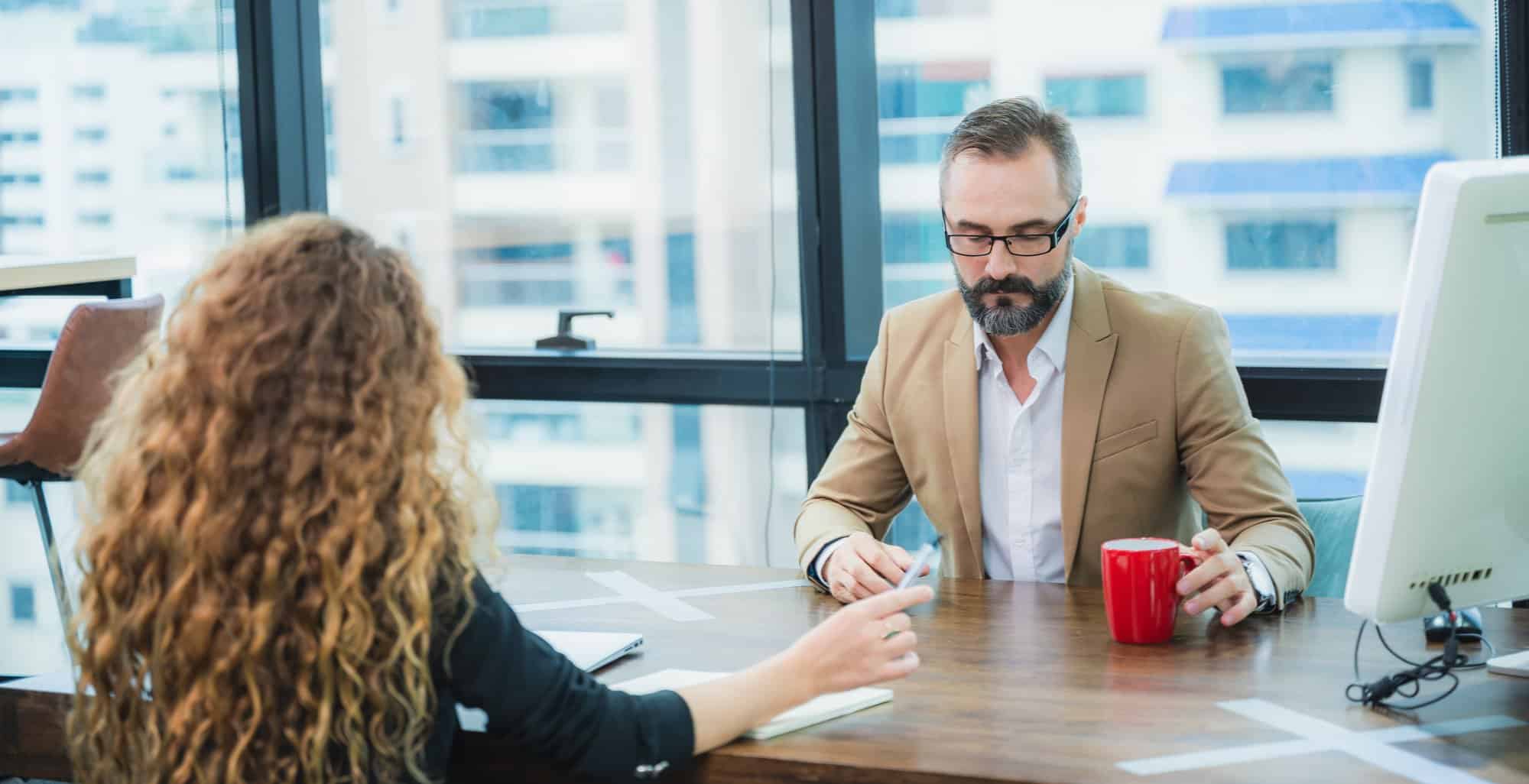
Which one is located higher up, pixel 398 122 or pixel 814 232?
pixel 398 122

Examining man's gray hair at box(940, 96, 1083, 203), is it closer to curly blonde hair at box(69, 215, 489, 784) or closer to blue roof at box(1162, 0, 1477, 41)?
blue roof at box(1162, 0, 1477, 41)

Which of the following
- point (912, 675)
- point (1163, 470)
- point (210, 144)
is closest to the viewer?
point (912, 675)

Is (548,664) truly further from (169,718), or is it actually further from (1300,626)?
(1300,626)

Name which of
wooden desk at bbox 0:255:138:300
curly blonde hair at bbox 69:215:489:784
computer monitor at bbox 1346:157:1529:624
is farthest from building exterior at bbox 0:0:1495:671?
curly blonde hair at bbox 69:215:489:784

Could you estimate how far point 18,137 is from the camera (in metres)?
3.99

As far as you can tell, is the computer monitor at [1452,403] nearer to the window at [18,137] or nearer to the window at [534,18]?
the window at [534,18]

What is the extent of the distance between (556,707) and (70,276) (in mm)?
2192

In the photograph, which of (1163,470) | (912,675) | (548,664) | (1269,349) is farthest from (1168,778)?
(1269,349)

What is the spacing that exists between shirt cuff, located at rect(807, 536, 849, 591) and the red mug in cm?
40

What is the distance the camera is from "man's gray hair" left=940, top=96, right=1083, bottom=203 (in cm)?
211

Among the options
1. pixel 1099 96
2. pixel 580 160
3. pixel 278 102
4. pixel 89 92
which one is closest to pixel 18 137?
pixel 89 92

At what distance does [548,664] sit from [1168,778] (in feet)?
1.65

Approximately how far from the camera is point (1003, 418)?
2199 millimetres

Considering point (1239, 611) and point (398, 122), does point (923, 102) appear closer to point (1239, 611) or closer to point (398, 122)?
point (398, 122)
